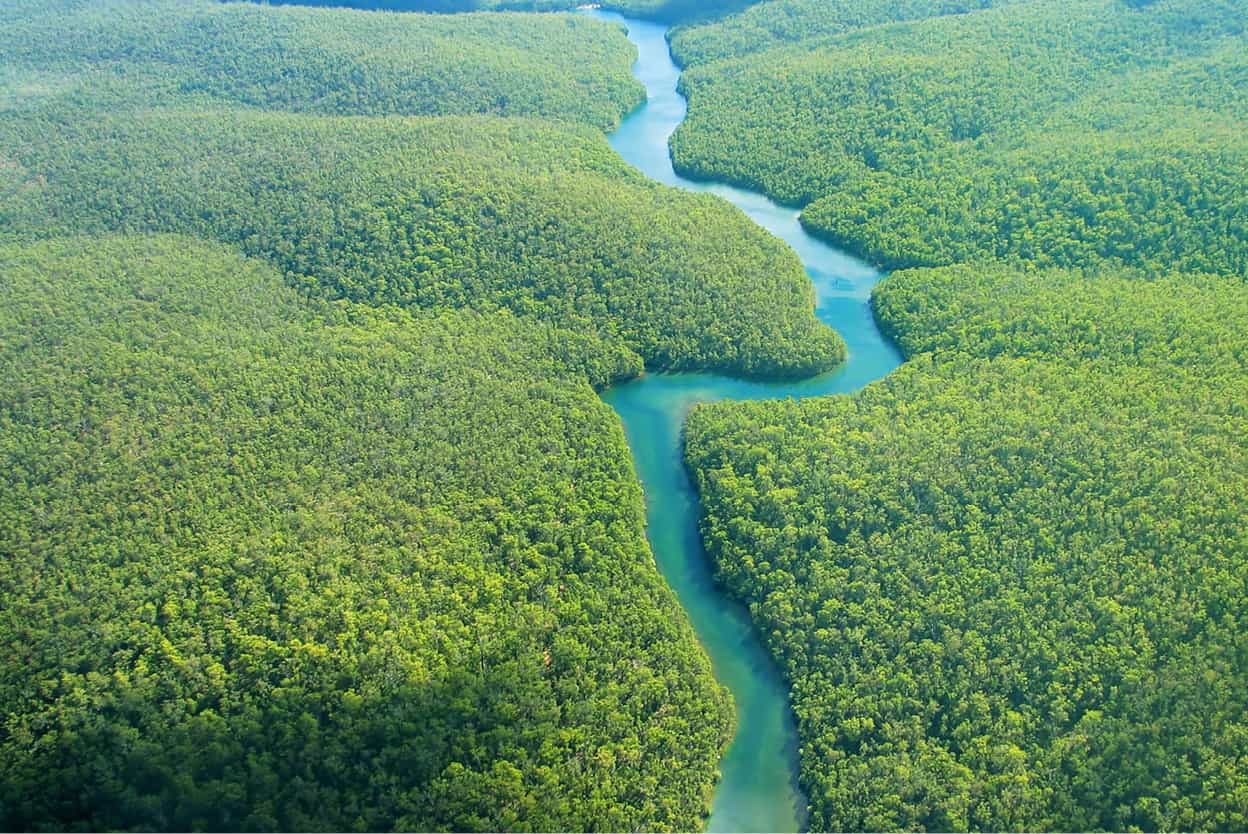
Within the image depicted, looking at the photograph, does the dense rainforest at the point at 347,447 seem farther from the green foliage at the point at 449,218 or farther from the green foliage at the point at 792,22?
the green foliage at the point at 792,22

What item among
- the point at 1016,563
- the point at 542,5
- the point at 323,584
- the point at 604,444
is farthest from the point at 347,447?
the point at 542,5

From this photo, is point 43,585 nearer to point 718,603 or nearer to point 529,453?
point 529,453

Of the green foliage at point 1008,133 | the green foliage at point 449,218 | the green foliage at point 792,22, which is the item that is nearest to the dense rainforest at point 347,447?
the green foliage at point 449,218

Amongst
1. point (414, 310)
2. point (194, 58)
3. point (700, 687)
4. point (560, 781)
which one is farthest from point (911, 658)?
point (194, 58)

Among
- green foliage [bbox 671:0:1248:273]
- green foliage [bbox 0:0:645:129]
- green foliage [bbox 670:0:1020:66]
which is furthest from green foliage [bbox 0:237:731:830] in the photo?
green foliage [bbox 670:0:1020:66]

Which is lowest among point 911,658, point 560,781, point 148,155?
point 560,781

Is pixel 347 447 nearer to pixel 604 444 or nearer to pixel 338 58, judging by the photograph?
pixel 604 444

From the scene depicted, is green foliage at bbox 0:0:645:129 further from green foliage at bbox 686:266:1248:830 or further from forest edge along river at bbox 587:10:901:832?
green foliage at bbox 686:266:1248:830

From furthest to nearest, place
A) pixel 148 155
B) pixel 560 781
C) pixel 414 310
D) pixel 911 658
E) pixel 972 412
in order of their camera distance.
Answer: pixel 148 155 < pixel 414 310 < pixel 972 412 < pixel 911 658 < pixel 560 781
